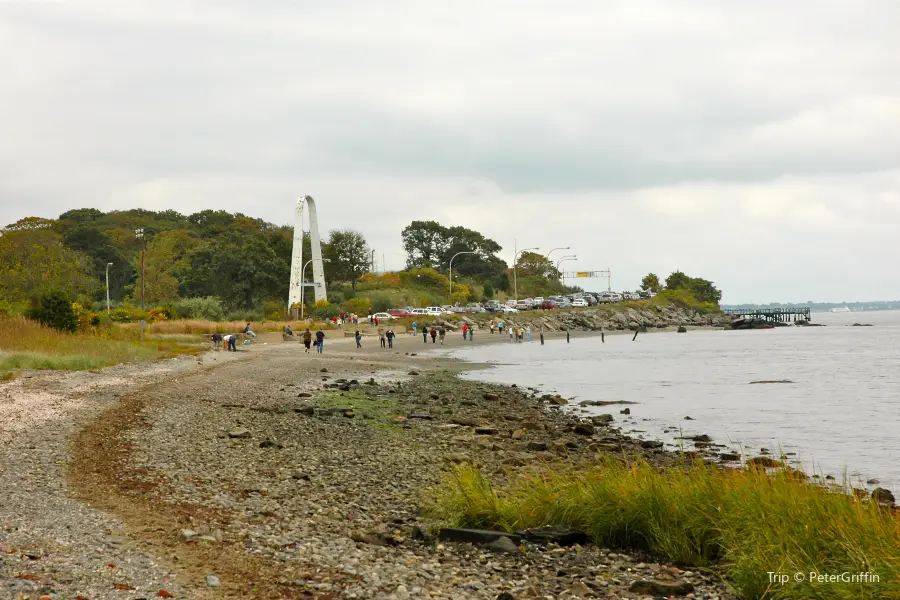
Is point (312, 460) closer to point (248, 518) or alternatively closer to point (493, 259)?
point (248, 518)

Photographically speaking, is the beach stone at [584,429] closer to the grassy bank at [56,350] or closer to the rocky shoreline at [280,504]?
the rocky shoreline at [280,504]

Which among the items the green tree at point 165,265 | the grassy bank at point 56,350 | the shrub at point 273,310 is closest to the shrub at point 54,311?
the grassy bank at point 56,350

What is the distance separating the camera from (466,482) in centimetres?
1038

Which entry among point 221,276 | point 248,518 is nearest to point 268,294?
point 221,276

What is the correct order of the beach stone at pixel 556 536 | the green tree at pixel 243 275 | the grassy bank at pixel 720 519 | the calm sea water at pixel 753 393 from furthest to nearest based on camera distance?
1. the green tree at pixel 243 275
2. the calm sea water at pixel 753 393
3. the beach stone at pixel 556 536
4. the grassy bank at pixel 720 519

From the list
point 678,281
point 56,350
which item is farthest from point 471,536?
point 678,281

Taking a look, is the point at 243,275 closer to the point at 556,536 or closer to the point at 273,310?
the point at 273,310

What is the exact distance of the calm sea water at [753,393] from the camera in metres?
19.2

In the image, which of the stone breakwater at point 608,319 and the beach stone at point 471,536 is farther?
the stone breakwater at point 608,319

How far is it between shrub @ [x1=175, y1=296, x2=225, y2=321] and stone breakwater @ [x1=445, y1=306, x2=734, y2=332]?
25.8m

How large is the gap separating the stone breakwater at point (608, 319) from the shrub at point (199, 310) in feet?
84.7

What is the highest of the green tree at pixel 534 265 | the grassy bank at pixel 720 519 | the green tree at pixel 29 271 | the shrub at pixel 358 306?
the green tree at pixel 534 265

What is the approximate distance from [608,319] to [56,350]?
10056 cm

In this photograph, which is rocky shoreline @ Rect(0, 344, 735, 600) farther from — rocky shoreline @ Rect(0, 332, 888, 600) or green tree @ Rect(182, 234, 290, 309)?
green tree @ Rect(182, 234, 290, 309)
